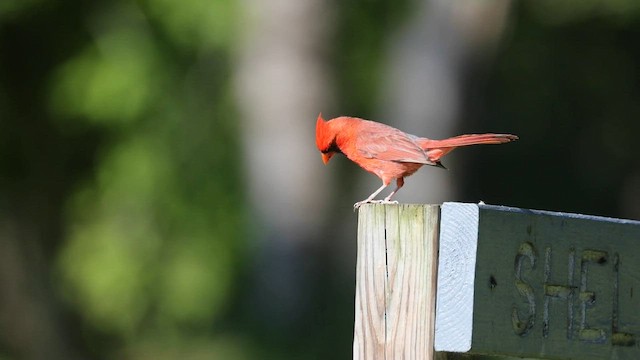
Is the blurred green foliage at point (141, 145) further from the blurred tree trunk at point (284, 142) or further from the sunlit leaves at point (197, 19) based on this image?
the blurred tree trunk at point (284, 142)

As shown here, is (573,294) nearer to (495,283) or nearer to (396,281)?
(495,283)

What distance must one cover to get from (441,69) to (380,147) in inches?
171

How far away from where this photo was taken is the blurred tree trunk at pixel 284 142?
8648 millimetres

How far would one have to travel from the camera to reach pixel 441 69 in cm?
902

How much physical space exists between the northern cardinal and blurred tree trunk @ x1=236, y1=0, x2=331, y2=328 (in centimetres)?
371

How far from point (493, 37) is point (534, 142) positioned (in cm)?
543

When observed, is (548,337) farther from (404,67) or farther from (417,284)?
(404,67)

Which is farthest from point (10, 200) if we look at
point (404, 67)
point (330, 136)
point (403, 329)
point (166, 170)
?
point (403, 329)

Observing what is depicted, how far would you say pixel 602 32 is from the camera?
515 inches

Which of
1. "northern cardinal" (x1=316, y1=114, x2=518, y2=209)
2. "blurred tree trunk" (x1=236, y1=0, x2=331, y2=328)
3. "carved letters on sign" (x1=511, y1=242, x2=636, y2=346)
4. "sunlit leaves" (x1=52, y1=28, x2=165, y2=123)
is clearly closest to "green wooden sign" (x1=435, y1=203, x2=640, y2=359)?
"carved letters on sign" (x1=511, y1=242, x2=636, y2=346)

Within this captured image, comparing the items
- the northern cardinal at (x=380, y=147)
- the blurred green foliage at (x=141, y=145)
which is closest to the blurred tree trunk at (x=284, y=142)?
the blurred green foliage at (x=141, y=145)

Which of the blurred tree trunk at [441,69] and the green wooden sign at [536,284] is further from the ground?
the blurred tree trunk at [441,69]

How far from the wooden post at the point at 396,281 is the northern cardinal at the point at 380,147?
1.92m

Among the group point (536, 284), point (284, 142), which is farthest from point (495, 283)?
point (284, 142)
